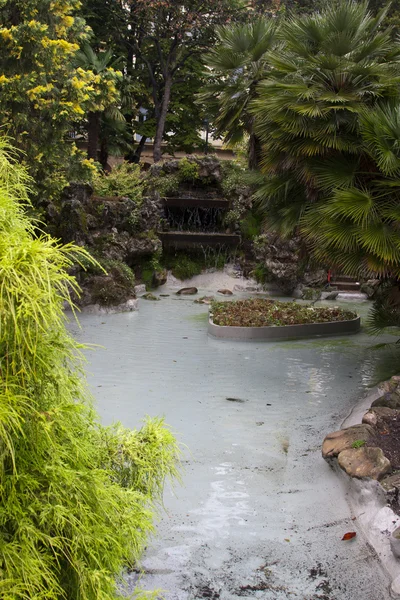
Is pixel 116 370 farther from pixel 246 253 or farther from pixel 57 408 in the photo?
pixel 246 253

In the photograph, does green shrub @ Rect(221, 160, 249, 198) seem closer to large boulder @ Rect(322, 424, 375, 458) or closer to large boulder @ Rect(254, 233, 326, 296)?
large boulder @ Rect(254, 233, 326, 296)

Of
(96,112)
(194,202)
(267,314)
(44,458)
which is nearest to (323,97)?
(267,314)

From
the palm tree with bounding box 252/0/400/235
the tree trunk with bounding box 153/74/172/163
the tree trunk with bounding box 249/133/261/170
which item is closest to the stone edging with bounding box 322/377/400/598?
the palm tree with bounding box 252/0/400/235

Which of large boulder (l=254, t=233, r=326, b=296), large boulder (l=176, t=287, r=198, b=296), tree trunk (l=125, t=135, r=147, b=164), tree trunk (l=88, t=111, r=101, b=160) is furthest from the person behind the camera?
tree trunk (l=125, t=135, r=147, b=164)

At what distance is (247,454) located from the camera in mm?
7586

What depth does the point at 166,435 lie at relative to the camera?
4.12 meters

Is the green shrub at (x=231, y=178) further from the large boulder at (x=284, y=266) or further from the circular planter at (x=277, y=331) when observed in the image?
the circular planter at (x=277, y=331)

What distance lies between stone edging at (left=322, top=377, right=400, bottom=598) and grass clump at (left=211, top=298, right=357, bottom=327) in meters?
7.10

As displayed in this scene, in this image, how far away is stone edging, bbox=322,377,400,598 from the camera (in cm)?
525

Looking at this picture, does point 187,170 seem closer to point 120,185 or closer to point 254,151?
point 120,185

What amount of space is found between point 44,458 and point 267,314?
480 inches


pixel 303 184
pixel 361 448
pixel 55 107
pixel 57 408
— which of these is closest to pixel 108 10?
pixel 55 107

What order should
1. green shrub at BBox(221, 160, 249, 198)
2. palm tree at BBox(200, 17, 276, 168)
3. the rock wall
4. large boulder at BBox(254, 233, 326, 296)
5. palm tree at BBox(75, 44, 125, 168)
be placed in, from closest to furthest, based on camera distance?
the rock wall → palm tree at BBox(200, 17, 276, 168) → large boulder at BBox(254, 233, 326, 296) → green shrub at BBox(221, 160, 249, 198) → palm tree at BBox(75, 44, 125, 168)

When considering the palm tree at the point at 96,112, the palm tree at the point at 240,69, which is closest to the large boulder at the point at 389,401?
the palm tree at the point at 240,69
